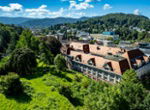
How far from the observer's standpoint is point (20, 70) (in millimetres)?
36750

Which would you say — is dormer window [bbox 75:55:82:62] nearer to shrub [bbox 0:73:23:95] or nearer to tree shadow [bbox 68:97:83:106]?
tree shadow [bbox 68:97:83:106]

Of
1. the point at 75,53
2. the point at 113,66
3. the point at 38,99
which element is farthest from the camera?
the point at 75,53

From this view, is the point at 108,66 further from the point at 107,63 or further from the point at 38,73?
the point at 38,73

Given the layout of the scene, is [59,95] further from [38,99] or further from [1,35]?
[1,35]

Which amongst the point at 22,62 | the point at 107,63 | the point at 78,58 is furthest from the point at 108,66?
the point at 22,62

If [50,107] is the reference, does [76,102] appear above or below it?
below

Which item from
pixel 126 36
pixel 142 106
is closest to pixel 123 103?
pixel 142 106

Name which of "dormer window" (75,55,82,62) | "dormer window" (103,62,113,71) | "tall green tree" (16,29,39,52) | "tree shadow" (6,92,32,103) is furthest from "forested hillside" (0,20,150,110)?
"dormer window" (75,55,82,62)

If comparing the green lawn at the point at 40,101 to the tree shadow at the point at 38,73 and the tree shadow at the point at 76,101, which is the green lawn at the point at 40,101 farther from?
the tree shadow at the point at 38,73

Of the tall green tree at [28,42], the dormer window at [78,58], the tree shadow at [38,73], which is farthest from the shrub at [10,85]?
the tall green tree at [28,42]

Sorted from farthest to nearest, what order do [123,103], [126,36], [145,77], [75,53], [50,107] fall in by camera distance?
[126,36] → [75,53] → [145,77] → [50,107] → [123,103]

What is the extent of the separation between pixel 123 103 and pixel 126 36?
153463 mm

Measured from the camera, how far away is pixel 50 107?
77.3 feet

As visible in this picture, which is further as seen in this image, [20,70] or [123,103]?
[20,70]
